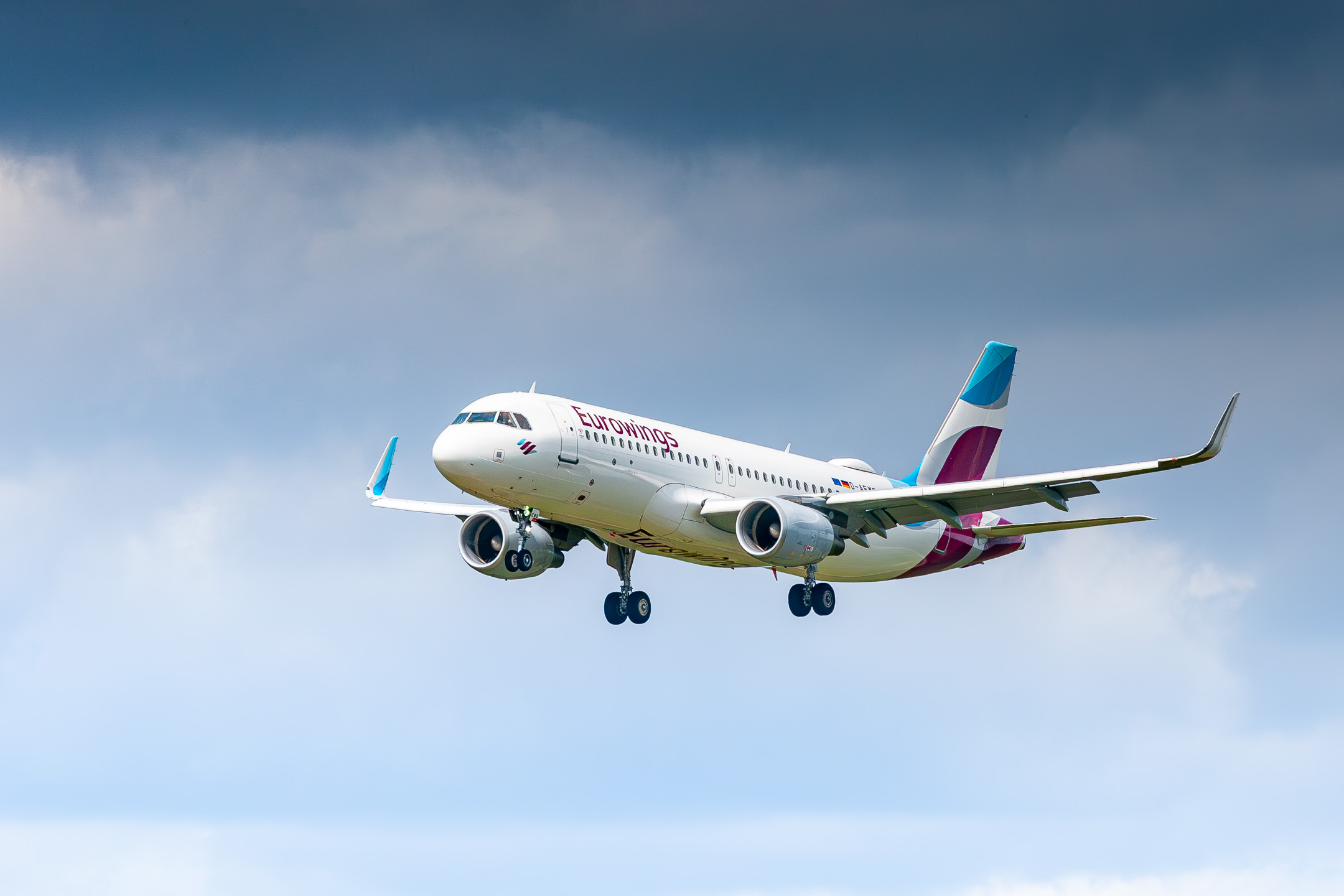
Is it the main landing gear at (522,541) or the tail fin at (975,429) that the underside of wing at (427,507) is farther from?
the tail fin at (975,429)

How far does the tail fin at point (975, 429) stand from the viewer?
6003cm

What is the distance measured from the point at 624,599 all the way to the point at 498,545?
5.05 metres

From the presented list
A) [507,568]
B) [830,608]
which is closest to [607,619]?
[507,568]

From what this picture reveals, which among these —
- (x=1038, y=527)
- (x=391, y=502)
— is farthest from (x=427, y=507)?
(x=1038, y=527)

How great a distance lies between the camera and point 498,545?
158 ft

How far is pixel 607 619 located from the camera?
5044 centimetres

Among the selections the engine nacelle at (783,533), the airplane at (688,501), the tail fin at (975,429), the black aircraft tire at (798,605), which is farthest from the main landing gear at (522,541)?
the tail fin at (975,429)

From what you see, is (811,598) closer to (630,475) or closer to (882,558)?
(882,558)

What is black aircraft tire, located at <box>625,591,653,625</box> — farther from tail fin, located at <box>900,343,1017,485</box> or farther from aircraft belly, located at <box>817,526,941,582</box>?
tail fin, located at <box>900,343,1017,485</box>

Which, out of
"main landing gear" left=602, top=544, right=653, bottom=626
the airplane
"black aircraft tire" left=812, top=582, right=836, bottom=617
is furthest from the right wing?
"main landing gear" left=602, top=544, right=653, bottom=626

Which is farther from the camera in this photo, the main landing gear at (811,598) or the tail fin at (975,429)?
the tail fin at (975,429)

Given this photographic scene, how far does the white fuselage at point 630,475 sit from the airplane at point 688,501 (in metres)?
0.05

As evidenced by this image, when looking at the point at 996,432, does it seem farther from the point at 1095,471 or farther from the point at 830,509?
the point at 1095,471

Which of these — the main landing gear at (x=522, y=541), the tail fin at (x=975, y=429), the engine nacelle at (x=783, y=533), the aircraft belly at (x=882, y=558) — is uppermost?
the tail fin at (x=975, y=429)
